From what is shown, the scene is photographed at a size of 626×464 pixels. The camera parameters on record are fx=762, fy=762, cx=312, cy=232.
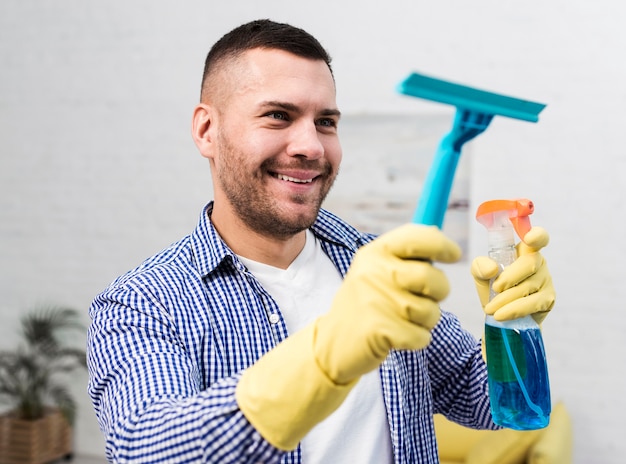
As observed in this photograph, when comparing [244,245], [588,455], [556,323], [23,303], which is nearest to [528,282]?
[244,245]

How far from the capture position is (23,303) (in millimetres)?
4711

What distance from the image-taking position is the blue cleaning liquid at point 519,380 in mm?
1231

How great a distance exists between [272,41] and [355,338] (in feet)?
2.35

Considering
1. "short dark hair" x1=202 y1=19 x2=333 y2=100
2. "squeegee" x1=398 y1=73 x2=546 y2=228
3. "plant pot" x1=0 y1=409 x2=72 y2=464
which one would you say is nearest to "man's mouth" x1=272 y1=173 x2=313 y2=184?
"short dark hair" x1=202 y1=19 x2=333 y2=100

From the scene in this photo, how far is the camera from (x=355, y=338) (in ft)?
2.77

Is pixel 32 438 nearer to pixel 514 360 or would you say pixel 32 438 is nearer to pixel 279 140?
pixel 279 140

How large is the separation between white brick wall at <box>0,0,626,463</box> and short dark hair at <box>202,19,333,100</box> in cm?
258

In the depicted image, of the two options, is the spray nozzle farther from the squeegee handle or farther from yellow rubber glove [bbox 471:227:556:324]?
the squeegee handle

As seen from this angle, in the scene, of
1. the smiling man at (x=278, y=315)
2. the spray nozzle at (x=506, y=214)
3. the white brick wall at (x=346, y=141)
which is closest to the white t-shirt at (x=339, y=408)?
the smiling man at (x=278, y=315)

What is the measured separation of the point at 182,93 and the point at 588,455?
2.94 metres

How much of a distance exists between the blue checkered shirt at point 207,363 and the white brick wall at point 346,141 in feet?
8.03

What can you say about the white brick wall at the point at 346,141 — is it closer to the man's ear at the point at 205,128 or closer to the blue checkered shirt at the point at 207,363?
the blue checkered shirt at the point at 207,363

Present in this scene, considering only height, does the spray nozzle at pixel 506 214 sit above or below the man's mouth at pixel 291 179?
below

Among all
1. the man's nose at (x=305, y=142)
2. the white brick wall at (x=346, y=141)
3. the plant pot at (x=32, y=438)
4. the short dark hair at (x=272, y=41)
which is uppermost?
the white brick wall at (x=346, y=141)
